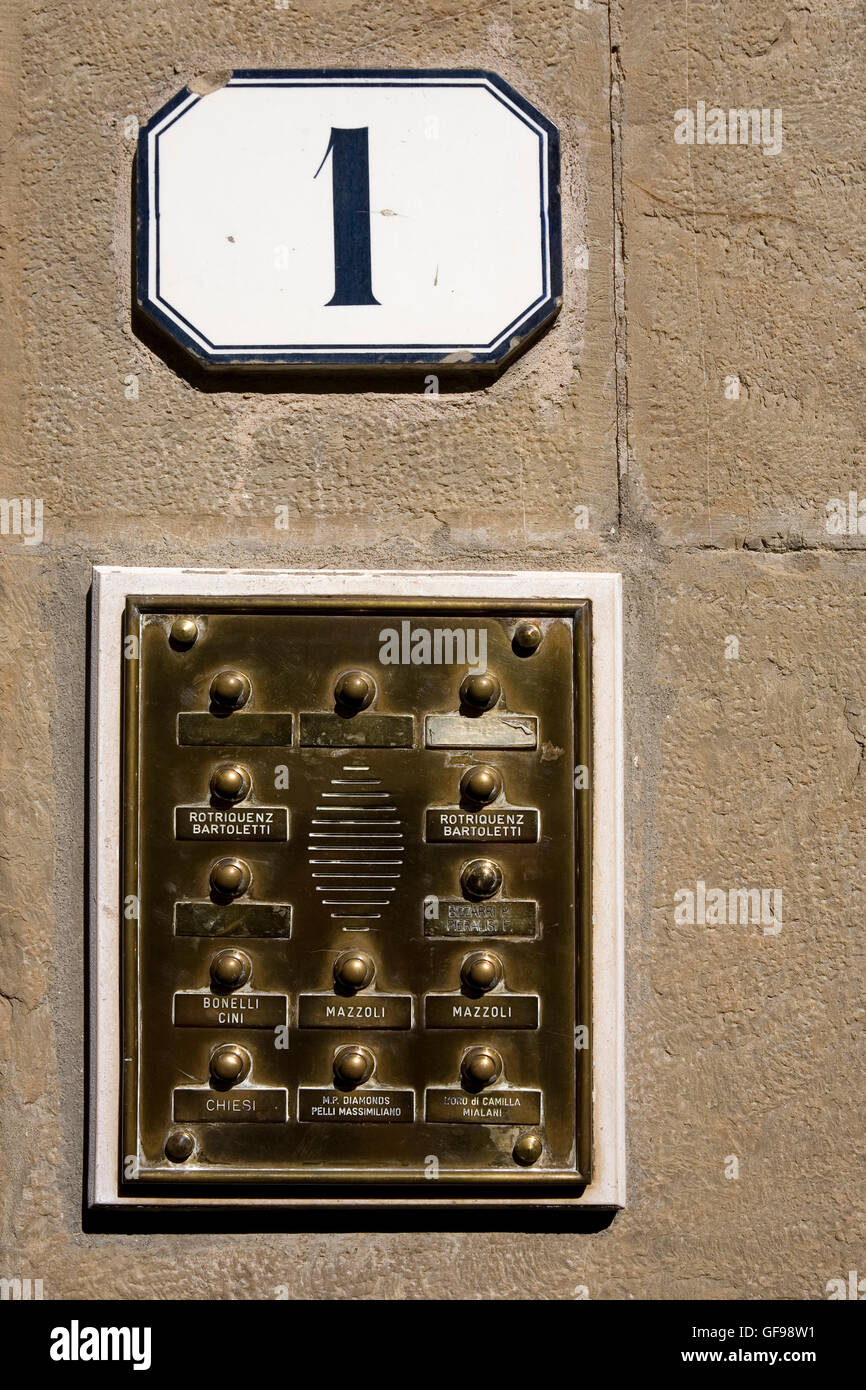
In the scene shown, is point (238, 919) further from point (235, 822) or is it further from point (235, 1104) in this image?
point (235, 1104)

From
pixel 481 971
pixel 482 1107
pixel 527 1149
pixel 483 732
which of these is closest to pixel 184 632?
pixel 483 732

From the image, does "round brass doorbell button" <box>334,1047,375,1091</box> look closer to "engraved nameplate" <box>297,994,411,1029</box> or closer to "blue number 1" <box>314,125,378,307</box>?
"engraved nameplate" <box>297,994,411,1029</box>

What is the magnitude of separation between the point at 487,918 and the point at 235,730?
58cm

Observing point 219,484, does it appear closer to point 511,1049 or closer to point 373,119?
point 373,119

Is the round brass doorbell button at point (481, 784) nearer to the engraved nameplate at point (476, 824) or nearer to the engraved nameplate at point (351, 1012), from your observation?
the engraved nameplate at point (476, 824)

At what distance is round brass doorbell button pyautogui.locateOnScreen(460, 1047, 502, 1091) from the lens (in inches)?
68.6

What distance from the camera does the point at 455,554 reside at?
73.0 inches

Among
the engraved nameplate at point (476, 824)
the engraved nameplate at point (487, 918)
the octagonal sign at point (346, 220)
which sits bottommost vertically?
the engraved nameplate at point (487, 918)

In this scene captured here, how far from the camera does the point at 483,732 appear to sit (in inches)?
70.1

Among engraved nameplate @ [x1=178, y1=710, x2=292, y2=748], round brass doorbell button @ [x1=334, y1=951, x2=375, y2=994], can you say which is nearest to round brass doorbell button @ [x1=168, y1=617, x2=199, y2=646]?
engraved nameplate @ [x1=178, y1=710, x2=292, y2=748]

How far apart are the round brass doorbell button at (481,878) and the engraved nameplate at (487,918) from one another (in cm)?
3

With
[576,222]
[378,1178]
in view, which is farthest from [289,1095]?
[576,222]

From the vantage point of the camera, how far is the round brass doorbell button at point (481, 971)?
175cm

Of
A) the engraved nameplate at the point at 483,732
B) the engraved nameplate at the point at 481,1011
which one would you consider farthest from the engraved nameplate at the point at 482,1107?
the engraved nameplate at the point at 483,732
